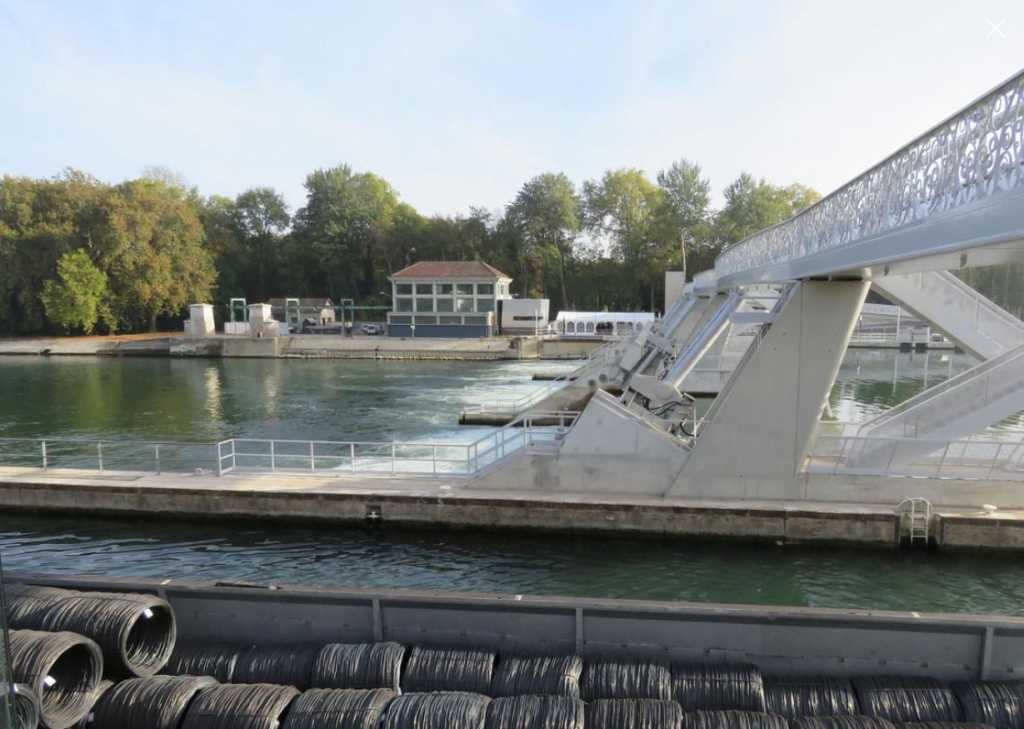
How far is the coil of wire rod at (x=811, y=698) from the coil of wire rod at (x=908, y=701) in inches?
5.3

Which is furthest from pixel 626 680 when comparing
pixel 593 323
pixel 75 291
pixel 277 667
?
pixel 75 291

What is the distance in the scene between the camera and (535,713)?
17.9ft

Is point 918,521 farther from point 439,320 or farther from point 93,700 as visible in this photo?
point 439,320

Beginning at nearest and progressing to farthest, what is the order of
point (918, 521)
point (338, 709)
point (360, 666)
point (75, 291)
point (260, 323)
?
point (338, 709)
point (360, 666)
point (918, 521)
point (260, 323)
point (75, 291)

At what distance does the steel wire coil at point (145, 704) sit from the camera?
5500 mm

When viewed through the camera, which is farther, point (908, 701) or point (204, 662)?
point (204, 662)

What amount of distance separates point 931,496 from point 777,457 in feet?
9.64

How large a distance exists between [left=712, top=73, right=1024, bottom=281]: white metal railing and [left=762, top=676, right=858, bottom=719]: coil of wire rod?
4771mm

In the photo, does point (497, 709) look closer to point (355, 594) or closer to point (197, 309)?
point (355, 594)

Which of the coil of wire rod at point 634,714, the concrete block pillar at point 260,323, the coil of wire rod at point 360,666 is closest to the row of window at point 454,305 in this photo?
the concrete block pillar at point 260,323

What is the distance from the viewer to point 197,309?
61.8m

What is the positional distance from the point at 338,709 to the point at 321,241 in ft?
265

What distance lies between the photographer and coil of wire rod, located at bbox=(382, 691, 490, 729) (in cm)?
539

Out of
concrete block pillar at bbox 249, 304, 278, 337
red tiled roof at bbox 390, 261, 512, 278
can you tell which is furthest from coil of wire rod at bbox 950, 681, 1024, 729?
concrete block pillar at bbox 249, 304, 278, 337
